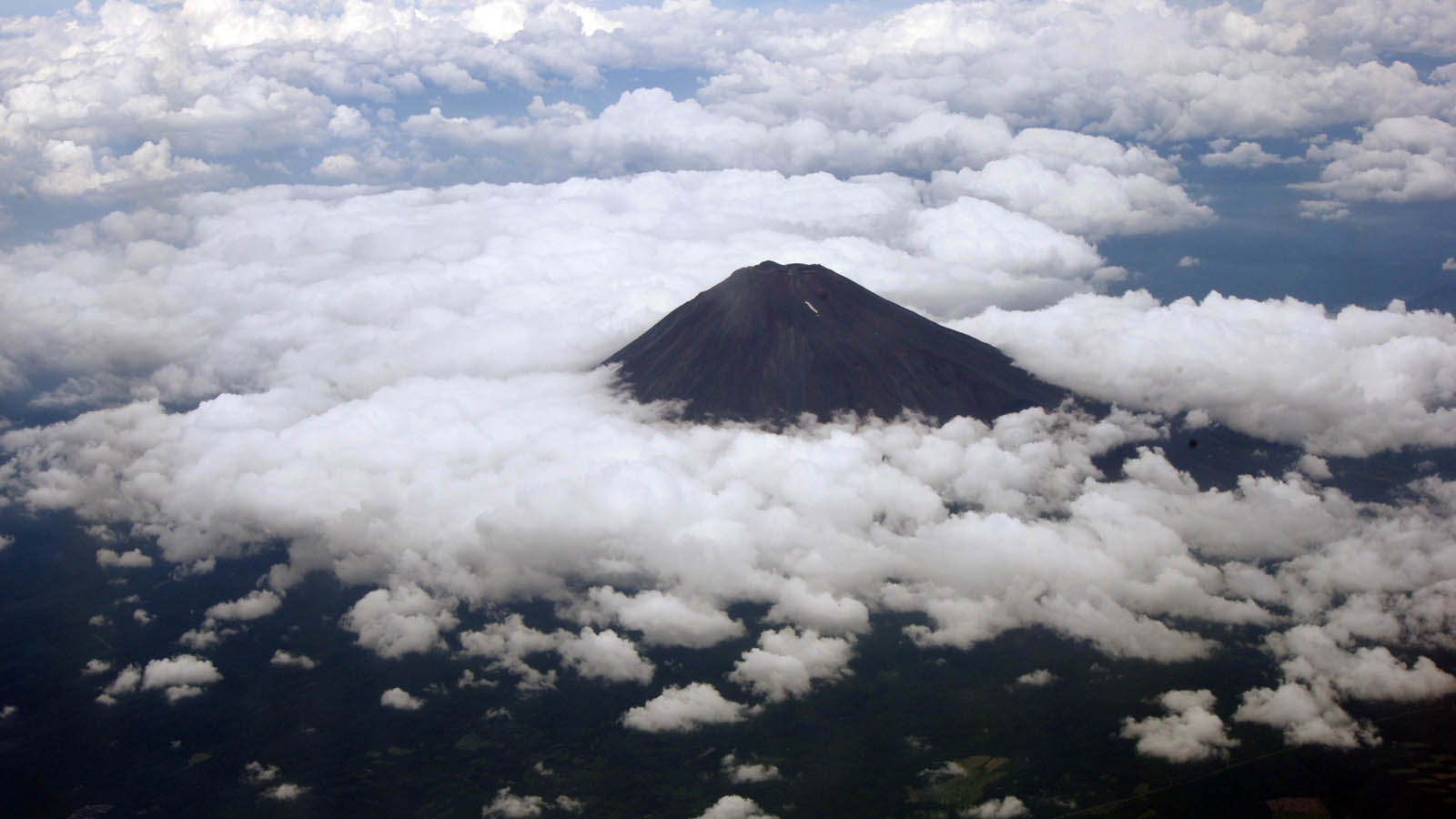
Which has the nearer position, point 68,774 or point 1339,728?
point 1339,728

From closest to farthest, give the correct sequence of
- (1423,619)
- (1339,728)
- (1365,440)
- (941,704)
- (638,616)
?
(1339,728), (941,704), (1423,619), (638,616), (1365,440)

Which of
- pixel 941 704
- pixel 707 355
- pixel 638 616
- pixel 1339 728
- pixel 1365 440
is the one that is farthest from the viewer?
pixel 1365 440

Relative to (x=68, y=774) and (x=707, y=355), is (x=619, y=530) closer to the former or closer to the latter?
(x=707, y=355)

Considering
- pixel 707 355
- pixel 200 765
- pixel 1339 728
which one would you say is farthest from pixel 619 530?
pixel 1339 728

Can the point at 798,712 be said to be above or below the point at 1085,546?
below

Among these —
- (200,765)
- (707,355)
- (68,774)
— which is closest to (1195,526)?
(707,355)

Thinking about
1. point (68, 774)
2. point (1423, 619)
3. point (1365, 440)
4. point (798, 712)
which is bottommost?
point (68, 774)

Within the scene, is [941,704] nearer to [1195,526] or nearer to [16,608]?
[1195,526]
